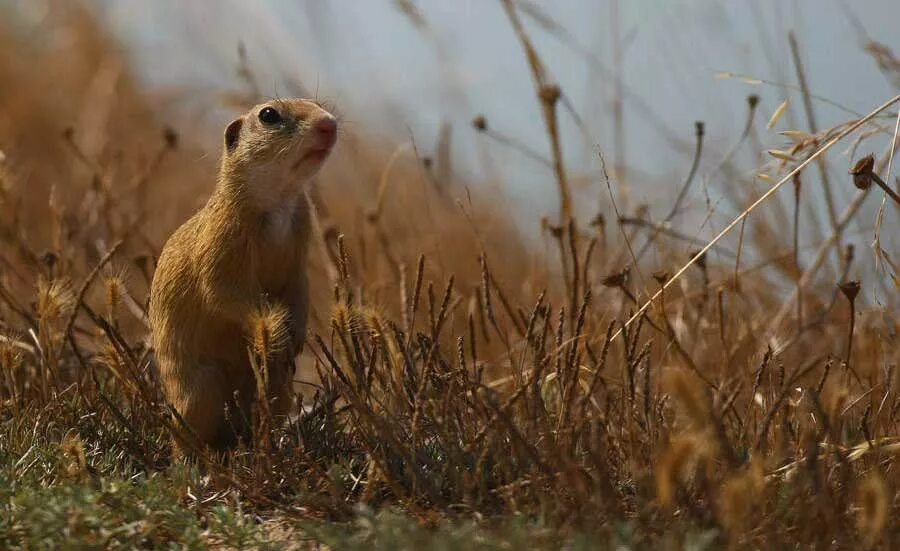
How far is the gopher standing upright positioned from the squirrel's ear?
0.03m

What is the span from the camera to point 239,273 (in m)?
3.01

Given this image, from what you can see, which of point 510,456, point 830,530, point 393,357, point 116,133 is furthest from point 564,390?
point 116,133

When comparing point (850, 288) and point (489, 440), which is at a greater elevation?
point (850, 288)

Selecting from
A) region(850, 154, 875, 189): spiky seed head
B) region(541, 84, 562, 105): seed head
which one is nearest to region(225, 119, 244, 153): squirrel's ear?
region(541, 84, 562, 105): seed head

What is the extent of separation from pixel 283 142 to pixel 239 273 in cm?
39

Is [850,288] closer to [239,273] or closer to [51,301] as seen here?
[239,273]

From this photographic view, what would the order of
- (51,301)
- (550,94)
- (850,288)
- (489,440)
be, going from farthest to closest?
(550,94) < (51,301) < (489,440) < (850,288)

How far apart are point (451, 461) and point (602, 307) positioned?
231cm

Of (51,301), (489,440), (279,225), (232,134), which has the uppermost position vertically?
(232,134)

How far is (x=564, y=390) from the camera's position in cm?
262

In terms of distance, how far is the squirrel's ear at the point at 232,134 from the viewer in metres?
3.27

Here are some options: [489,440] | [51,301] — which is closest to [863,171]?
[489,440]

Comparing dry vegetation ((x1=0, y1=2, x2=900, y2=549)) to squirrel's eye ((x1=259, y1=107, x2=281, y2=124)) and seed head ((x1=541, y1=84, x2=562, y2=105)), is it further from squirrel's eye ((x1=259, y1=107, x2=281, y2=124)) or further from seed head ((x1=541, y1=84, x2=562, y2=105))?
squirrel's eye ((x1=259, y1=107, x2=281, y2=124))

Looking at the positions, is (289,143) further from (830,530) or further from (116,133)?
(116,133)
